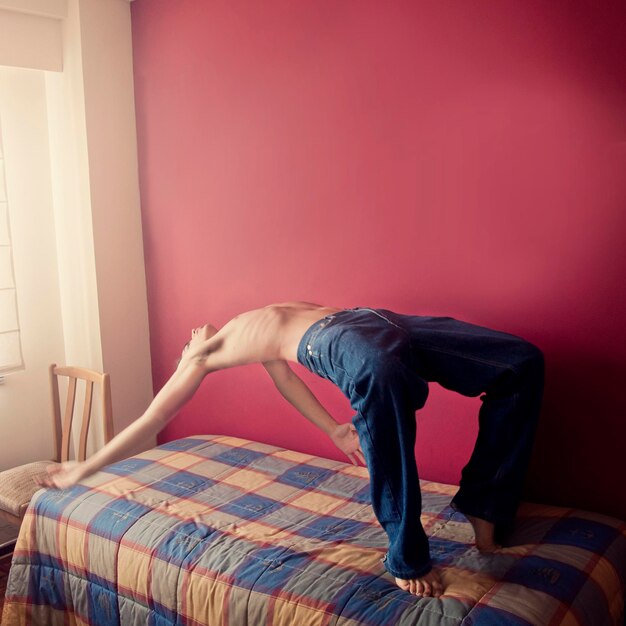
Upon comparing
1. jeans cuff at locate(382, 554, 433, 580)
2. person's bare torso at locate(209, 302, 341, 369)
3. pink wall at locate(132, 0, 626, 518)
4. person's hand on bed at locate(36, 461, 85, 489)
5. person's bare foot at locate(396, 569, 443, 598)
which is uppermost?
pink wall at locate(132, 0, 626, 518)

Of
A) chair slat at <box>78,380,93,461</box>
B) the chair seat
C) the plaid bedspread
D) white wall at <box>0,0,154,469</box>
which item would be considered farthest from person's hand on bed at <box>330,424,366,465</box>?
white wall at <box>0,0,154,469</box>

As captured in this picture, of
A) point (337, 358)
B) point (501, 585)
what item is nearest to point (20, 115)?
point (337, 358)

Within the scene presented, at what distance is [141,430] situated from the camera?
7.88 feet

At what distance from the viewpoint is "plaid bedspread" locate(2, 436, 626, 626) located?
1.99m

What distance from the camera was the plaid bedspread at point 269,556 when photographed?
199 cm

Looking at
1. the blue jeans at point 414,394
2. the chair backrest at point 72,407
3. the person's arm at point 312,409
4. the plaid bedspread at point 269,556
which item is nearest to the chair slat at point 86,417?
the chair backrest at point 72,407

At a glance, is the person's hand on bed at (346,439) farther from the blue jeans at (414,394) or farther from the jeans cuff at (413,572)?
the jeans cuff at (413,572)

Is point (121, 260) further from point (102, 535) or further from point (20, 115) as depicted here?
point (102, 535)

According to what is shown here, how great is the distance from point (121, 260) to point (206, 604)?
2096mm

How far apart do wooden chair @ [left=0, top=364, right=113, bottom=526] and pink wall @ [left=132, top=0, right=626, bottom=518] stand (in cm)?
56

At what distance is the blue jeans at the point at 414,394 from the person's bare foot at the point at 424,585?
0.02 meters

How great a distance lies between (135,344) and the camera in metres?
3.88

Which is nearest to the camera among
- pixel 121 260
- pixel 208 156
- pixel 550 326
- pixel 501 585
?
pixel 501 585

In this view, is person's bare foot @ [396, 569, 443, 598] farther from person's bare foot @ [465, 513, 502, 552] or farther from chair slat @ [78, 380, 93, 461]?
chair slat @ [78, 380, 93, 461]
